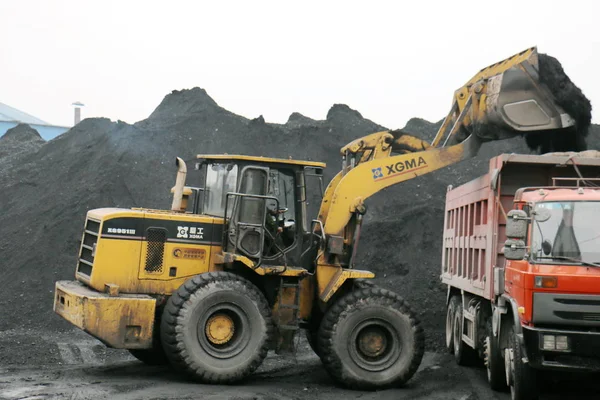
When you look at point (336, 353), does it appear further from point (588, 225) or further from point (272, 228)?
point (588, 225)

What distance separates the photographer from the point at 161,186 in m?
22.4

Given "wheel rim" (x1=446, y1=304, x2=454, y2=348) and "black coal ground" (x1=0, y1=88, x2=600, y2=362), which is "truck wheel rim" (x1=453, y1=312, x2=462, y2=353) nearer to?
"wheel rim" (x1=446, y1=304, x2=454, y2=348)

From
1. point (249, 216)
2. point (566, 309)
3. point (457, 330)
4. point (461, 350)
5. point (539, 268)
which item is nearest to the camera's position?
point (566, 309)

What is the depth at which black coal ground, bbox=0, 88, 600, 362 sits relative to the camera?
57.0 feet

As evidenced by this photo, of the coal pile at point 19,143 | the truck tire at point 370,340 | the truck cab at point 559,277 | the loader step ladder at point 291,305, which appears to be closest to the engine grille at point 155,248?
the loader step ladder at point 291,305

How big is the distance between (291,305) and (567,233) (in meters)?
3.88

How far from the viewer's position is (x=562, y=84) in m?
11.0

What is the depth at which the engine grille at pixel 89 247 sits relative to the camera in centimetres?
1033

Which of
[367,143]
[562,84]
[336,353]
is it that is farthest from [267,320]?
[562,84]

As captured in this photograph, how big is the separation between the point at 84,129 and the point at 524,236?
65.8ft

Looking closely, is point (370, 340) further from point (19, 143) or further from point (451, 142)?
point (19, 143)

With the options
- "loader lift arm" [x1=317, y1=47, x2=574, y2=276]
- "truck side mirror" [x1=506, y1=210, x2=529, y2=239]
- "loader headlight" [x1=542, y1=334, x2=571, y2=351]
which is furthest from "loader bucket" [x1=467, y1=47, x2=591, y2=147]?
"loader headlight" [x1=542, y1=334, x2=571, y2=351]

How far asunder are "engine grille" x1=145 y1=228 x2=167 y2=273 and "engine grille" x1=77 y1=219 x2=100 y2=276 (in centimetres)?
64

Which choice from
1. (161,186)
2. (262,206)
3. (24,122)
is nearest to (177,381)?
(262,206)
